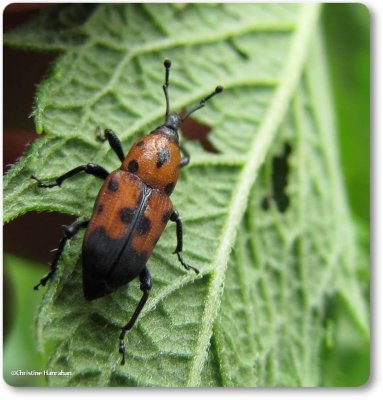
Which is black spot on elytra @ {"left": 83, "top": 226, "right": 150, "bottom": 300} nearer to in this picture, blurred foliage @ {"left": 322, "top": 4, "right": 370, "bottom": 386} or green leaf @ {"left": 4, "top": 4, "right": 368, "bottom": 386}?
green leaf @ {"left": 4, "top": 4, "right": 368, "bottom": 386}

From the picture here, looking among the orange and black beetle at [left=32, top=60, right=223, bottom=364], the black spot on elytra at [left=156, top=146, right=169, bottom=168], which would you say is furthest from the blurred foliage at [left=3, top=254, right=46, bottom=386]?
the black spot on elytra at [left=156, top=146, right=169, bottom=168]

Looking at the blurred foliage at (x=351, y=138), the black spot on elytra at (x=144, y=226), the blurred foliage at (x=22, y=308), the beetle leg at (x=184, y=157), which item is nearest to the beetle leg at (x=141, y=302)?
the black spot on elytra at (x=144, y=226)

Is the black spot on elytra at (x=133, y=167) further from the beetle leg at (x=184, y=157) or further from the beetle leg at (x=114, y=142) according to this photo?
the beetle leg at (x=184, y=157)

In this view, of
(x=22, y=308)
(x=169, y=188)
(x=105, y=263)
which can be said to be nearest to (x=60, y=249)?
(x=105, y=263)

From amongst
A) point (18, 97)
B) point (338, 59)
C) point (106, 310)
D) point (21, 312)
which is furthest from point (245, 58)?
point (21, 312)

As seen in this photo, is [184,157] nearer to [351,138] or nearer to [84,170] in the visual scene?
[84,170]

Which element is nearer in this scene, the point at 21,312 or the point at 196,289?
the point at 196,289

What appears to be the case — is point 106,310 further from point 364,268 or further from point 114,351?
point 364,268
